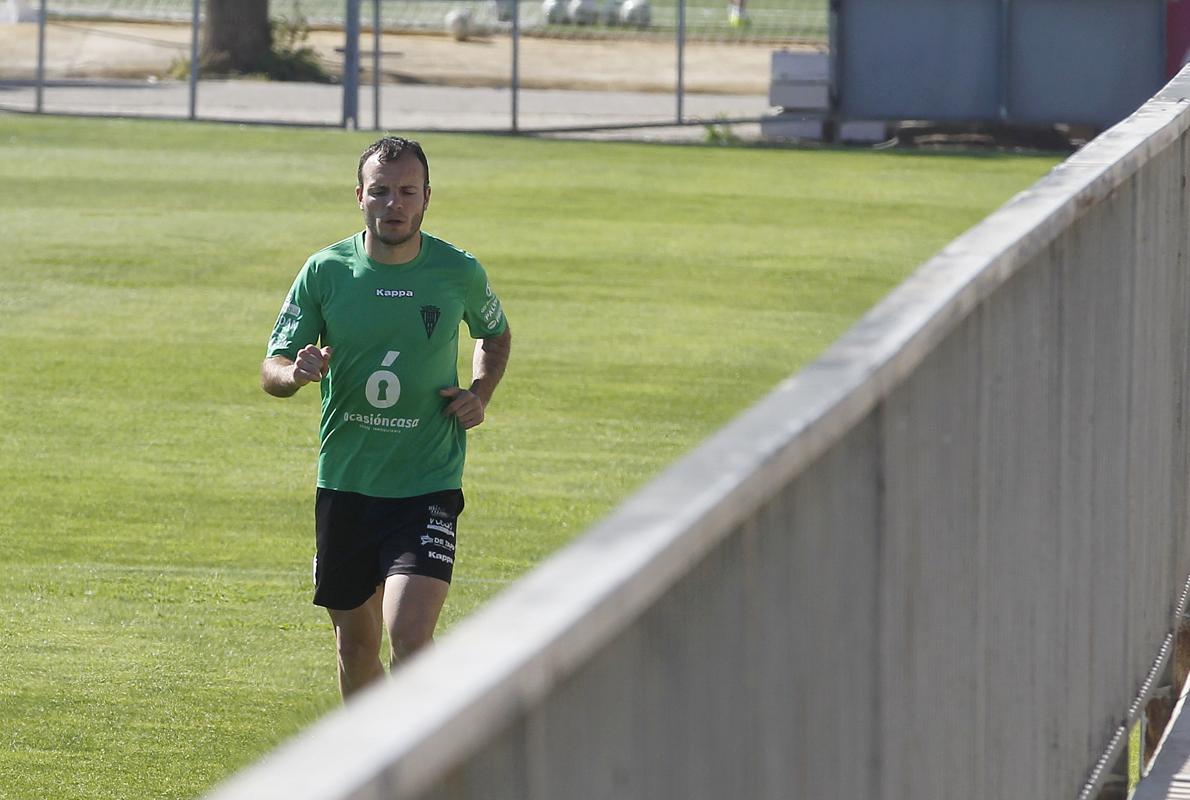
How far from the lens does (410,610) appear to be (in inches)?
223

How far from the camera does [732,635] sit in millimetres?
2307

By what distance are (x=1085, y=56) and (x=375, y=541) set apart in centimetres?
2240

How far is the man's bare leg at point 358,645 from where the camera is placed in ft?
19.7

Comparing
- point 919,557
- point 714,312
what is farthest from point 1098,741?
point 714,312

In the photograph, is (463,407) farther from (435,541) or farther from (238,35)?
(238,35)

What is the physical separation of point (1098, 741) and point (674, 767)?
2.74 m

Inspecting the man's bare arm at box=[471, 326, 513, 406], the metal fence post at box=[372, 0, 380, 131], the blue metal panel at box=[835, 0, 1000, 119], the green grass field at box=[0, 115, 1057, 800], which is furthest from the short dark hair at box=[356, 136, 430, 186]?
the blue metal panel at box=[835, 0, 1000, 119]

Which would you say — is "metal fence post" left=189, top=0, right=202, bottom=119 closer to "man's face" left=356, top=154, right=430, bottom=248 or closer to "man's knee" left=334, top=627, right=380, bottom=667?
"man's face" left=356, top=154, right=430, bottom=248

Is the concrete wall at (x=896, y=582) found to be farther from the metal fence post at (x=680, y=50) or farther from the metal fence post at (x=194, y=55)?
the metal fence post at (x=680, y=50)

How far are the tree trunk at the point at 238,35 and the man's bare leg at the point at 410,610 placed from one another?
3025cm

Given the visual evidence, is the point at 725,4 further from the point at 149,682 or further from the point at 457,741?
the point at 457,741

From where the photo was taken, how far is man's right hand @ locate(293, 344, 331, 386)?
18.2ft

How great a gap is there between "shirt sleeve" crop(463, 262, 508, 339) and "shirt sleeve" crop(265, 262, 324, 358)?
44 cm

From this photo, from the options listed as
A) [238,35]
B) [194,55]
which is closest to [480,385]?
[194,55]
